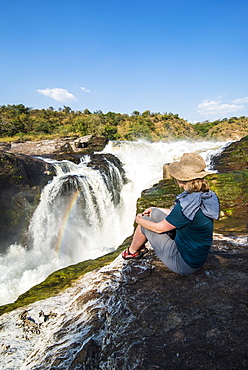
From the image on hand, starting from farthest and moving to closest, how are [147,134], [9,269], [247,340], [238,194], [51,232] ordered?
[147,134] < [51,232] < [9,269] < [238,194] < [247,340]

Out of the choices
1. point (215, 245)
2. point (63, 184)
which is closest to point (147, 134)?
point (63, 184)

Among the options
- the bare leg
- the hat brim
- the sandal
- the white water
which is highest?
the hat brim

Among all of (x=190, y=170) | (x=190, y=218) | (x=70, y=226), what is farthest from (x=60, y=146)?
(x=190, y=218)

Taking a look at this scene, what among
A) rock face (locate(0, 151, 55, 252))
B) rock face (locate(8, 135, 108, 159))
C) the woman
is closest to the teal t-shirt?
the woman

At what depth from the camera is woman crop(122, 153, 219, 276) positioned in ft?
5.45

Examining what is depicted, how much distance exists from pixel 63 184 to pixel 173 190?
487cm

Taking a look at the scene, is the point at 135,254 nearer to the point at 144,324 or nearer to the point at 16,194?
the point at 144,324

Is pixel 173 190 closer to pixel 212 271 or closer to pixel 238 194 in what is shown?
pixel 238 194

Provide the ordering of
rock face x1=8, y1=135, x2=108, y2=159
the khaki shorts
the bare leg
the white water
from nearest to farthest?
1. the khaki shorts
2. the bare leg
3. the white water
4. rock face x1=8, y1=135, x2=108, y2=159

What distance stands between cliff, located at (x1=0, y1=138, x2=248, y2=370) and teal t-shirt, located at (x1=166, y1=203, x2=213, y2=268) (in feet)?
0.97

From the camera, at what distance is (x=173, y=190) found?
6910 mm

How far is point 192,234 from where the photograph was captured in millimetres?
1771

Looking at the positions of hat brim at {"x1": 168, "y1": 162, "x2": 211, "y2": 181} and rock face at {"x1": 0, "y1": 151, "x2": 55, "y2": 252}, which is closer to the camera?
hat brim at {"x1": 168, "y1": 162, "x2": 211, "y2": 181}

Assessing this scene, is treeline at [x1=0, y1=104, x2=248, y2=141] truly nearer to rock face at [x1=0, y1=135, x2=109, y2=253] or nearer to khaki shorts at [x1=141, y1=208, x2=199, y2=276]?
rock face at [x1=0, y1=135, x2=109, y2=253]
